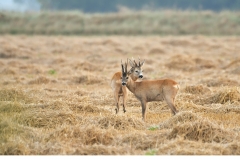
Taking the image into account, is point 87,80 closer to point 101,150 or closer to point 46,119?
point 46,119

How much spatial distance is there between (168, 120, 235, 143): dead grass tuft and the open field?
136 feet

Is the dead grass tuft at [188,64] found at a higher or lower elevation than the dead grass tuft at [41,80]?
higher

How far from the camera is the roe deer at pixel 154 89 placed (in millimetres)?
11078

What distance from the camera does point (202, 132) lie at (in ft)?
29.7

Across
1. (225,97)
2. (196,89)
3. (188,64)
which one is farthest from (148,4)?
(225,97)

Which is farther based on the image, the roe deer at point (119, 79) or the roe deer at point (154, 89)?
the roe deer at point (119, 79)

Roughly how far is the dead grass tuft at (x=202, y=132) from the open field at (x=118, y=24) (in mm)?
41360

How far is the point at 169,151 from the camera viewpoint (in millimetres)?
8133

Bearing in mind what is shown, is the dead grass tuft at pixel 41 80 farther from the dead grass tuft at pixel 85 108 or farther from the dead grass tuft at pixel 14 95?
the dead grass tuft at pixel 85 108

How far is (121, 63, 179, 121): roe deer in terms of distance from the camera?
11.1 m

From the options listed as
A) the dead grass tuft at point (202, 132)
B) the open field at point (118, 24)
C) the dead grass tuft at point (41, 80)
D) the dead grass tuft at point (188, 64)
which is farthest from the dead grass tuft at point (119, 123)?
the open field at point (118, 24)

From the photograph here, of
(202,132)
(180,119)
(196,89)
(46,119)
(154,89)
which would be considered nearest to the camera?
(202,132)

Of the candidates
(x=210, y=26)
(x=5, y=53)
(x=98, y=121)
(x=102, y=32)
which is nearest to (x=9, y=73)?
(x=5, y=53)

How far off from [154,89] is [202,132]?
8.23 feet
